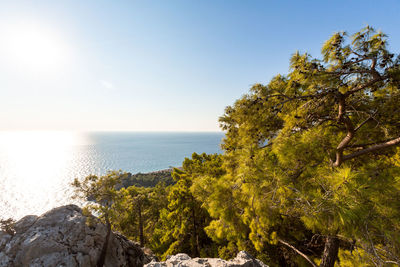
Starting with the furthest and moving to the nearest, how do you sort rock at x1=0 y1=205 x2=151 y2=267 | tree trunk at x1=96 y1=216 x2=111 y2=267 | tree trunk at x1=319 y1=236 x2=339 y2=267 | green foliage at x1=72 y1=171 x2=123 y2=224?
1. green foliage at x1=72 y1=171 x2=123 y2=224
2. tree trunk at x1=96 y1=216 x2=111 y2=267
3. rock at x1=0 y1=205 x2=151 y2=267
4. tree trunk at x1=319 y1=236 x2=339 y2=267

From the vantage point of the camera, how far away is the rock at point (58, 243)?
21.5 feet

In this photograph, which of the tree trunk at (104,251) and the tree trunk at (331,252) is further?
the tree trunk at (104,251)

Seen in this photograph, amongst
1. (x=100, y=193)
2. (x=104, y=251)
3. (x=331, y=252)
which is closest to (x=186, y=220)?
(x=104, y=251)

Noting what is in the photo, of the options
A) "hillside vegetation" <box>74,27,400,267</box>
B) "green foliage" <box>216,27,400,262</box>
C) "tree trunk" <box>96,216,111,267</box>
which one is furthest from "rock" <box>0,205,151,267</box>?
"green foliage" <box>216,27,400,262</box>

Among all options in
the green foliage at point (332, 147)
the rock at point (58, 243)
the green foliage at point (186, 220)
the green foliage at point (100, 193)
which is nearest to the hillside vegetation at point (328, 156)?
the green foliage at point (332, 147)

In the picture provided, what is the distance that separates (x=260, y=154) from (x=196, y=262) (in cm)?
363

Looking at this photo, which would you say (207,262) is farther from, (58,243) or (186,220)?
(58,243)

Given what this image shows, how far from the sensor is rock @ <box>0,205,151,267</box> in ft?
21.5

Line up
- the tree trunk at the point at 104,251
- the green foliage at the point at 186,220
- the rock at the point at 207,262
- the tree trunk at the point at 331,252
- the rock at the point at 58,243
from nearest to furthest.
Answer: the tree trunk at the point at 331,252, the rock at the point at 207,262, the rock at the point at 58,243, the tree trunk at the point at 104,251, the green foliage at the point at 186,220

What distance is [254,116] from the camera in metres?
3.54

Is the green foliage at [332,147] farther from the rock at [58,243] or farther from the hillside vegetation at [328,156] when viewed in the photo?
the rock at [58,243]

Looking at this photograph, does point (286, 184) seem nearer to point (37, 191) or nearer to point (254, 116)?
point (254, 116)

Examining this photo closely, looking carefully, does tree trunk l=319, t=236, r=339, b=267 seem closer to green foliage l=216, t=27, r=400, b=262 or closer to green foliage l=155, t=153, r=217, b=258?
green foliage l=216, t=27, r=400, b=262

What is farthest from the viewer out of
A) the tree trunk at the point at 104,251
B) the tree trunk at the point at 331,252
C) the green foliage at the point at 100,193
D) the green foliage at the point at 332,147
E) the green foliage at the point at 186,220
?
the green foliage at the point at 186,220
